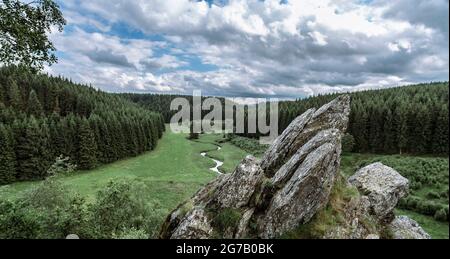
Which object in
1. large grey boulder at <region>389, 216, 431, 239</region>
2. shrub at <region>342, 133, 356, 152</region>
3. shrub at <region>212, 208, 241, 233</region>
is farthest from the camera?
shrub at <region>342, 133, 356, 152</region>

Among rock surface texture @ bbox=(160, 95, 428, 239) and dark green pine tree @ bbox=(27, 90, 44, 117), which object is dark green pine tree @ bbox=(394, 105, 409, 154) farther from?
dark green pine tree @ bbox=(27, 90, 44, 117)

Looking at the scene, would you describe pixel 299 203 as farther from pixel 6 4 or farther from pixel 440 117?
pixel 440 117

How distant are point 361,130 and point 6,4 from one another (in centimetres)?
10713

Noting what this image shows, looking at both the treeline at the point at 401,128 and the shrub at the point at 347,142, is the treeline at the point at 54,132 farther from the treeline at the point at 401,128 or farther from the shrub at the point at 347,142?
Answer: the treeline at the point at 401,128

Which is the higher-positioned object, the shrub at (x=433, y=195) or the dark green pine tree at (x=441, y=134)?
the dark green pine tree at (x=441, y=134)

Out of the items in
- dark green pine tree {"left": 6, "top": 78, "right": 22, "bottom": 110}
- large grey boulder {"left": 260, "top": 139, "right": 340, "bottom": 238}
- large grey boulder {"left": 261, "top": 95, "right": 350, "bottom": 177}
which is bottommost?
large grey boulder {"left": 260, "top": 139, "right": 340, "bottom": 238}

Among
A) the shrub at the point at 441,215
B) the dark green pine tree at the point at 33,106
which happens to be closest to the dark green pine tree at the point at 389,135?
the shrub at the point at 441,215

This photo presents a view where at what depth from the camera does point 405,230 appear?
68.4 ft

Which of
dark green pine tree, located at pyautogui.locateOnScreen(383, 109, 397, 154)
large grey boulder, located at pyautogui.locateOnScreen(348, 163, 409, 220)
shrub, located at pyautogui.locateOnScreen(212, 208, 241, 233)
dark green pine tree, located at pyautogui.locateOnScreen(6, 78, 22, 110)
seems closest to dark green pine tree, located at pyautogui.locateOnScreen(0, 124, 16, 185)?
dark green pine tree, located at pyautogui.locateOnScreen(6, 78, 22, 110)

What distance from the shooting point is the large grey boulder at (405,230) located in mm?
20344

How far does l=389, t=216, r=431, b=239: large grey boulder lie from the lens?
20.3m

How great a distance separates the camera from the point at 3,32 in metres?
14.5

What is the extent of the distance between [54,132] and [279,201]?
92065 millimetres
